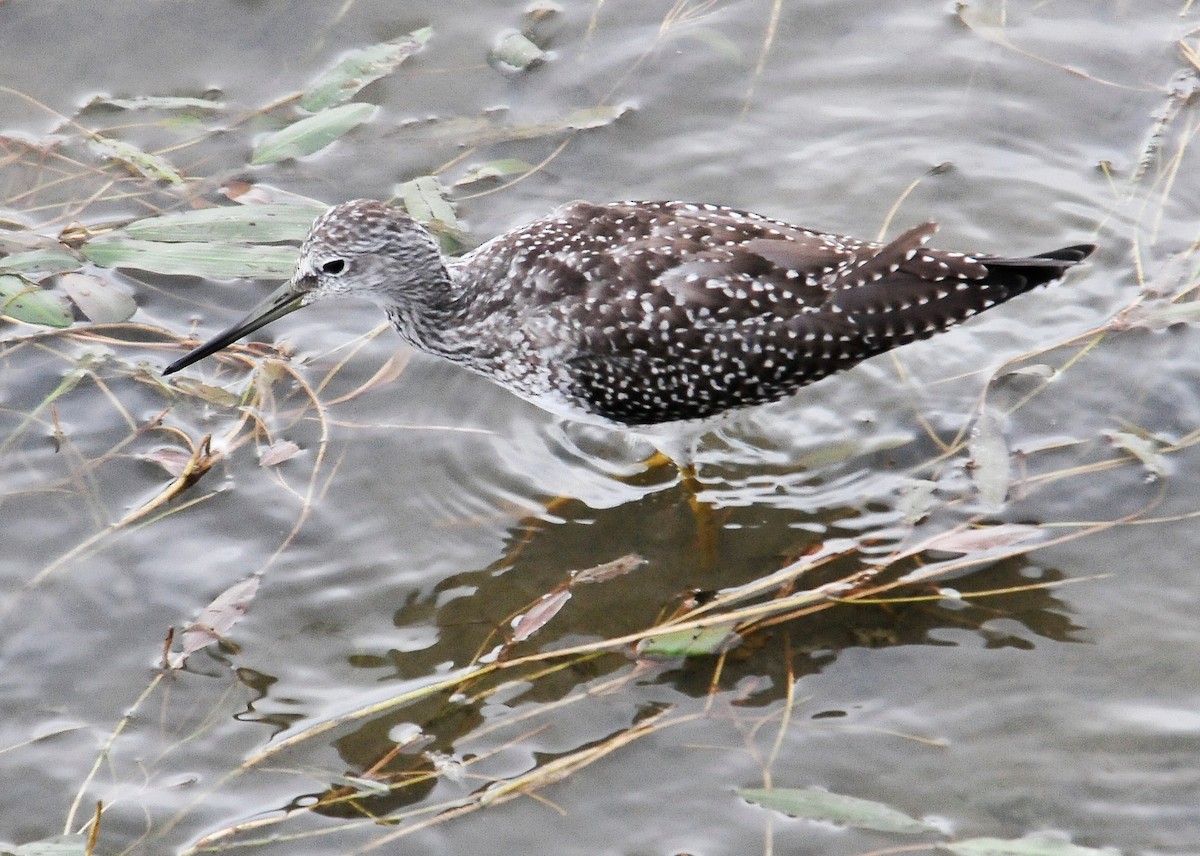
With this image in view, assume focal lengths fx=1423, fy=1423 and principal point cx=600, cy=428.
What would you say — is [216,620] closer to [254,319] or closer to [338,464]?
[338,464]

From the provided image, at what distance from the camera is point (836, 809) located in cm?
567

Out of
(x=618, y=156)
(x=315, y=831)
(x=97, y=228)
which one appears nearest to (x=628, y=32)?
(x=618, y=156)

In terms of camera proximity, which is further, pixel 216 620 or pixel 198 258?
pixel 198 258

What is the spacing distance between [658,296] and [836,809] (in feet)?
7.82

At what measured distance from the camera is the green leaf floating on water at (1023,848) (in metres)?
5.51

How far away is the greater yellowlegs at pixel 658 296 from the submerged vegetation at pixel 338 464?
0.75m

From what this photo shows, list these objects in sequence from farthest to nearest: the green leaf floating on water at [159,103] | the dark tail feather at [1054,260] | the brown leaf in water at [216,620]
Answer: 1. the green leaf floating on water at [159,103]
2. the brown leaf in water at [216,620]
3. the dark tail feather at [1054,260]

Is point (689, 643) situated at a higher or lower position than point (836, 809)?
higher

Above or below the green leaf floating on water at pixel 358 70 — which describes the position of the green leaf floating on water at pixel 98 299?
below

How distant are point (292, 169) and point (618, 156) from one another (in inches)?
79.2

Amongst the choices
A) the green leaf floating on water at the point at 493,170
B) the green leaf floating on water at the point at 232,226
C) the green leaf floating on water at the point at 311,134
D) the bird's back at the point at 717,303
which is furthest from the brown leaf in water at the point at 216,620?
the green leaf floating on water at the point at 493,170

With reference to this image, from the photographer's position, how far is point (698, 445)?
7578mm

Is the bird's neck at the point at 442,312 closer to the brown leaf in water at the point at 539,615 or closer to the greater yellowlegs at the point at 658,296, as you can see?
the greater yellowlegs at the point at 658,296

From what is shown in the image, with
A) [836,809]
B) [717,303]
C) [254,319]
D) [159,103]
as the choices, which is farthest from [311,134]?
[836,809]
